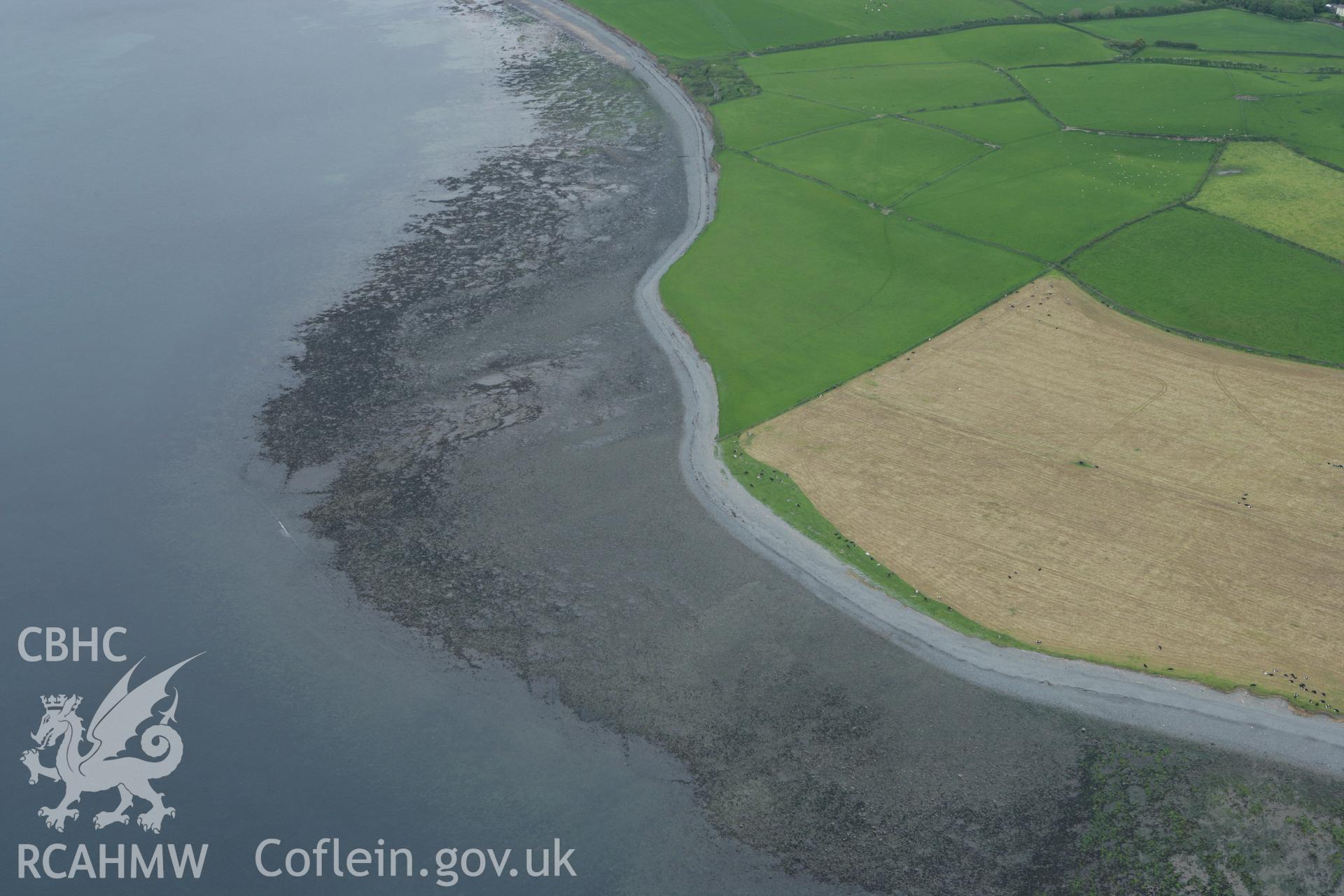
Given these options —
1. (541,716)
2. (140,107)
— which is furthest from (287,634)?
(140,107)

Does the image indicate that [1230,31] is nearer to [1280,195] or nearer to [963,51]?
[963,51]

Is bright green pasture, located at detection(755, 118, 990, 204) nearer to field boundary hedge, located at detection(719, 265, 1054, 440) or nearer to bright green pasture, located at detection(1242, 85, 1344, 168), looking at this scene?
field boundary hedge, located at detection(719, 265, 1054, 440)

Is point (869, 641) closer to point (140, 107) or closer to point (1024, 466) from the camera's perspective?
point (1024, 466)

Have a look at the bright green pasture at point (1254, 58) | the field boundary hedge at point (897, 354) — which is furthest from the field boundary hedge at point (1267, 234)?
the bright green pasture at point (1254, 58)

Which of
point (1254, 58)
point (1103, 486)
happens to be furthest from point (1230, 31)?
point (1103, 486)

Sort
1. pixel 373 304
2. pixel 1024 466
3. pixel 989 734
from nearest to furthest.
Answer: pixel 989 734, pixel 1024 466, pixel 373 304
